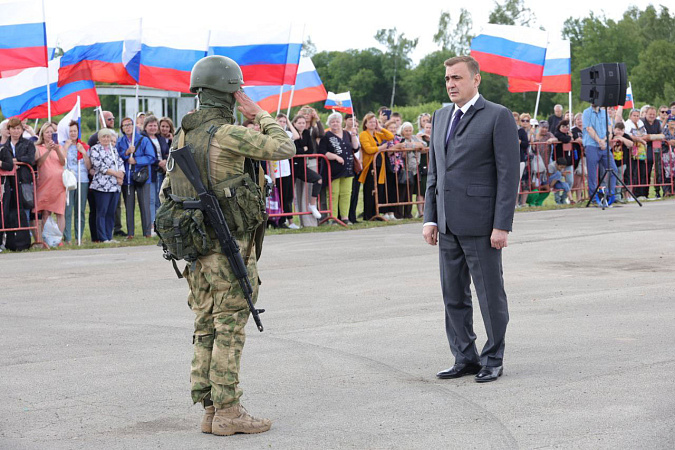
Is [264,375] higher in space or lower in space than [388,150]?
lower

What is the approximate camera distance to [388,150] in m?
18.5

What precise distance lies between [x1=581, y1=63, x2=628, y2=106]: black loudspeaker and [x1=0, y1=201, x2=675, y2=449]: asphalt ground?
7038 millimetres

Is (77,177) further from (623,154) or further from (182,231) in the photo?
(623,154)

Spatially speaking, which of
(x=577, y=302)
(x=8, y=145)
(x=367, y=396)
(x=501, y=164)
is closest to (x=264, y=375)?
(x=367, y=396)

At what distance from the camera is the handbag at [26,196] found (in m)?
15.1

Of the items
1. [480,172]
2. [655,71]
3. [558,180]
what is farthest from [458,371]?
[655,71]

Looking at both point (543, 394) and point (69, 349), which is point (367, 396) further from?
point (69, 349)

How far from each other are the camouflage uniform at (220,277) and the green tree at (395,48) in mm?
102652

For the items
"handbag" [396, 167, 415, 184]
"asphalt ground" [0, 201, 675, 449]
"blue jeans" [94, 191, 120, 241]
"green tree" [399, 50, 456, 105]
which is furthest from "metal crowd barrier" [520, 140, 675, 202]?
"green tree" [399, 50, 456, 105]

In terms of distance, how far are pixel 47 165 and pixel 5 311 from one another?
6.10 meters

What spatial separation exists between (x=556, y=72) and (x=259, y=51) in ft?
26.9

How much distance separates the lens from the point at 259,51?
1817 cm

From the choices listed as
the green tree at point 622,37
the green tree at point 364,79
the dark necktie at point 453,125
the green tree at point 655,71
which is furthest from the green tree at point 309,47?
the dark necktie at point 453,125

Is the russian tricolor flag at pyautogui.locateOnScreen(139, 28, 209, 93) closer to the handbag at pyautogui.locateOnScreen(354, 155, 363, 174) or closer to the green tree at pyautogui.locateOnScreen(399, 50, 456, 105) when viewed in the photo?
the handbag at pyautogui.locateOnScreen(354, 155, 363, 174)
